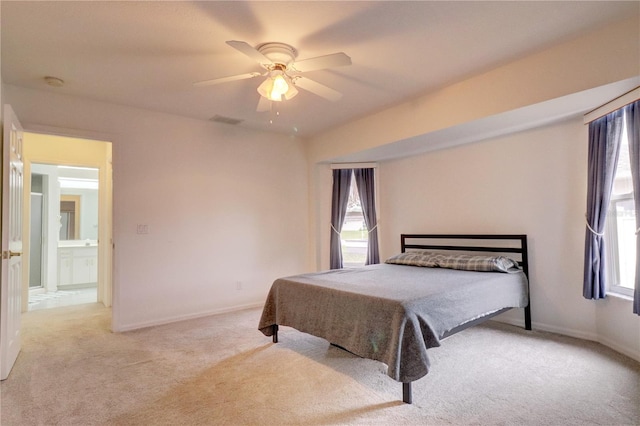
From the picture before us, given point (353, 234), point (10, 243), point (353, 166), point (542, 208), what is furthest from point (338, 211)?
point (10, 243)

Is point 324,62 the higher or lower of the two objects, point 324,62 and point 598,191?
the higher

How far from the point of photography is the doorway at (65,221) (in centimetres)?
490

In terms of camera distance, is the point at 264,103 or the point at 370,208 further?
the point at 370,208

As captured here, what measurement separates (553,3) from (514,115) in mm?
1078

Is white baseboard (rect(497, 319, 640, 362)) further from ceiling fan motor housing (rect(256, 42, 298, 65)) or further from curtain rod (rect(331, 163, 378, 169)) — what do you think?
ceiling fan motor housing (rect(256, 42, 298, 65))

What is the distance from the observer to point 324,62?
2262 millimetres

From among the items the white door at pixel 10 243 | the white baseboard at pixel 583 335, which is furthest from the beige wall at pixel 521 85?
the white door at pixel 10 243

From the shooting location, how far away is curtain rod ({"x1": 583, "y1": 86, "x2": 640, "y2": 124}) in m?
2.48

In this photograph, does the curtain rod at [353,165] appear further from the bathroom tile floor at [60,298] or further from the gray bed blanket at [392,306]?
the bathroom tile floor at [60,298]

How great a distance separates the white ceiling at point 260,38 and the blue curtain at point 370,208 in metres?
1.77

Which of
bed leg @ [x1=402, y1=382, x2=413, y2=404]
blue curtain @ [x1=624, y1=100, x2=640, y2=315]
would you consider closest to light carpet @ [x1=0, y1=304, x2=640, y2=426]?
bed leg @ [x1=402, y1=382, x2=413, y2=404]

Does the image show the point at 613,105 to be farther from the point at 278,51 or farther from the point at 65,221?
the point at 65,221

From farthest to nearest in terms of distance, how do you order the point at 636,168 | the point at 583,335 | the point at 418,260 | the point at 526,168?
the point at 418,260, the point at 526,168, the point at 583,335, the point at 636,168

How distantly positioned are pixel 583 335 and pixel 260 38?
153 inches
